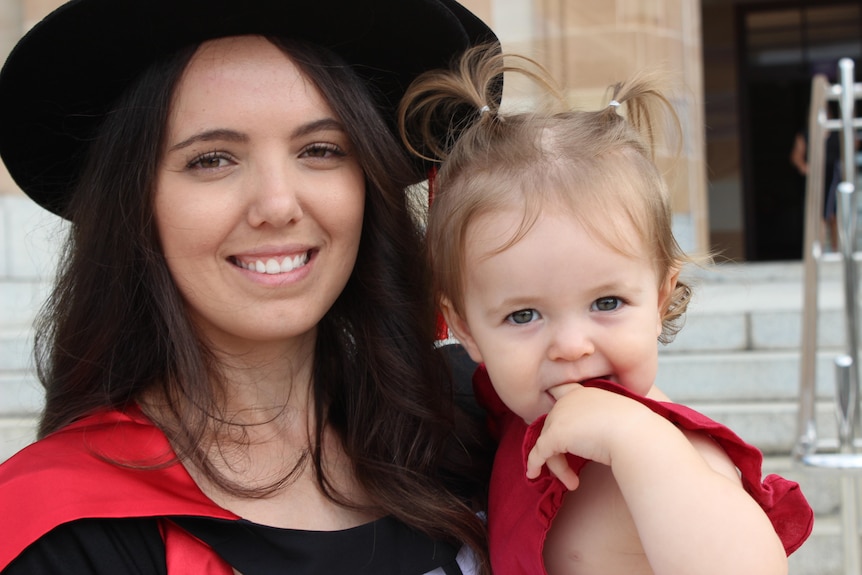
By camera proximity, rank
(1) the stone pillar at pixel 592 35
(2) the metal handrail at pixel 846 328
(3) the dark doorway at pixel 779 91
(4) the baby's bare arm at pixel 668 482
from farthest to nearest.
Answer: (3) the dark doorway at pixel 779 91
(1) the stone pillar at pixel 592 35
(2) the metal handrail at pixel 846 328
(4) the baby's bare arm at pixel 668 482

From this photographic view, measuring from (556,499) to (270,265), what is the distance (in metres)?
0.62

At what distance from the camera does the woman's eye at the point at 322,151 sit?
1768mm

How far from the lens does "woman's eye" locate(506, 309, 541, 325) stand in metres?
1.58

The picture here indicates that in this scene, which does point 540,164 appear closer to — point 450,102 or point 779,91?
point 450,102

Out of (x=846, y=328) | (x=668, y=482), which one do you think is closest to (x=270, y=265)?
(x=668, y=482)

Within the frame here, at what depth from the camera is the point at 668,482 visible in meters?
1.35

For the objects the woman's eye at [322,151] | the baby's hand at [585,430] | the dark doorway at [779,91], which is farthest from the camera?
the dark doorway at [779,91]

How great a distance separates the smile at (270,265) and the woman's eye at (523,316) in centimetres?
40

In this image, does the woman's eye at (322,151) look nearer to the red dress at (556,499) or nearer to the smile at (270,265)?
the smile at (270,265)

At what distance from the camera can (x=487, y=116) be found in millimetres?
1817

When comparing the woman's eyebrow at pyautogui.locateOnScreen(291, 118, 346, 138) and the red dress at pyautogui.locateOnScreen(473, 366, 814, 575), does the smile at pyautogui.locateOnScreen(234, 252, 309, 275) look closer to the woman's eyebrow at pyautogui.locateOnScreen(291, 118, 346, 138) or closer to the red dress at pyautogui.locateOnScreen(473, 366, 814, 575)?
the woman's eyebrow at pyautogui.locateOnScreen(291, 118, 346, 138)

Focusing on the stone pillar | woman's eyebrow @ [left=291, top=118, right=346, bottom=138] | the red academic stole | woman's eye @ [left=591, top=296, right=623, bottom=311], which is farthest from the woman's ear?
the stone pillar

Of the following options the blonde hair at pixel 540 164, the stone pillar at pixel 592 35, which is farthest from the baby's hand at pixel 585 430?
the stone pillar at pixel 592 35

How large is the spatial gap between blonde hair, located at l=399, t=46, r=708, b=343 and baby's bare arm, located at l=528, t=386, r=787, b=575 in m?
0.28
